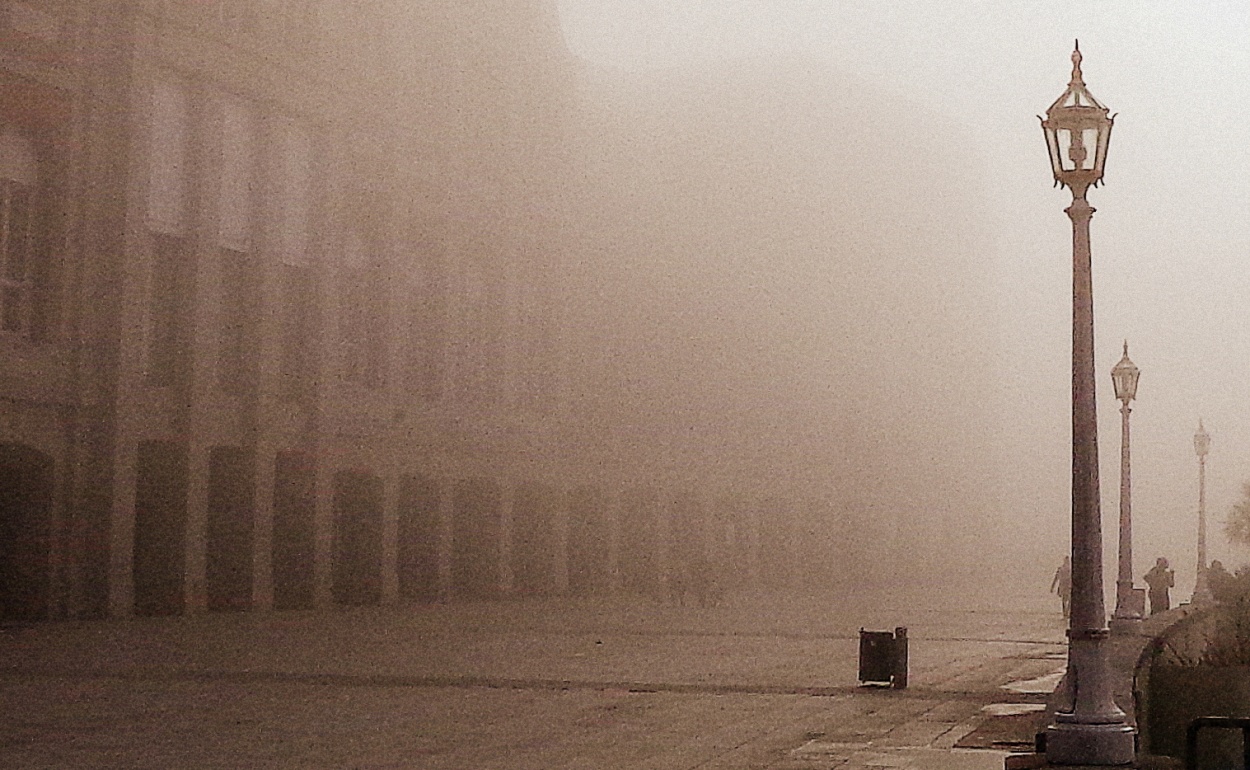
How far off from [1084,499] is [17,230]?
31.2 metres

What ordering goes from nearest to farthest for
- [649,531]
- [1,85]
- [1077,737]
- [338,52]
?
[1077,737]
[1,85]
[338,52]
[649,531]

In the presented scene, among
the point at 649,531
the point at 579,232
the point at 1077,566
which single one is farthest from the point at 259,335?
the point at 1077,566

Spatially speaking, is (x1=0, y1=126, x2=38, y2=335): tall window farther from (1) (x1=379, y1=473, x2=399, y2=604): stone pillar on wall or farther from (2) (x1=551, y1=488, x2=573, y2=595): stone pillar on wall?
(2) (x1=551, y1=488, x2=573, y2=595): stone pillar on wall

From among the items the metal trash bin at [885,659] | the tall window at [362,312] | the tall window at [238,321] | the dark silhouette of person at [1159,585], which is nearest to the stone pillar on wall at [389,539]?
the tall window at [362,312]

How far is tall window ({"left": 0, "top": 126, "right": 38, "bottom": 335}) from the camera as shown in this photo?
1463 inches

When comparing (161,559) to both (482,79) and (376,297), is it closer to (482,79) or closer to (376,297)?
(376,297)

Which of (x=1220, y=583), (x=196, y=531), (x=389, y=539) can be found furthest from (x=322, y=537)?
(x=1220, y=583)

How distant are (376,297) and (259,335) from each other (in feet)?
24.2

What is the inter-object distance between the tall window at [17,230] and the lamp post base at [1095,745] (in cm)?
3061

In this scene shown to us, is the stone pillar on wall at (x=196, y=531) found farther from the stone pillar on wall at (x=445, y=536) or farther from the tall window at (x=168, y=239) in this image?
the stone pillar on wall at (x=445, y=536)

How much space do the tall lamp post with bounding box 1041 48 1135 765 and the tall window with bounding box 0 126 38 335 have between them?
2946 cm

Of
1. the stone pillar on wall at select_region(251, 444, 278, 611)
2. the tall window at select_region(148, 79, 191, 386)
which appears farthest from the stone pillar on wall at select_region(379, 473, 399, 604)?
the tall window at select_region(148, 79, 191, 386)

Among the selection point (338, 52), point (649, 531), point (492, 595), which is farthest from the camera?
point (649, 531)

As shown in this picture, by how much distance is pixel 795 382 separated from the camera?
101 meters
